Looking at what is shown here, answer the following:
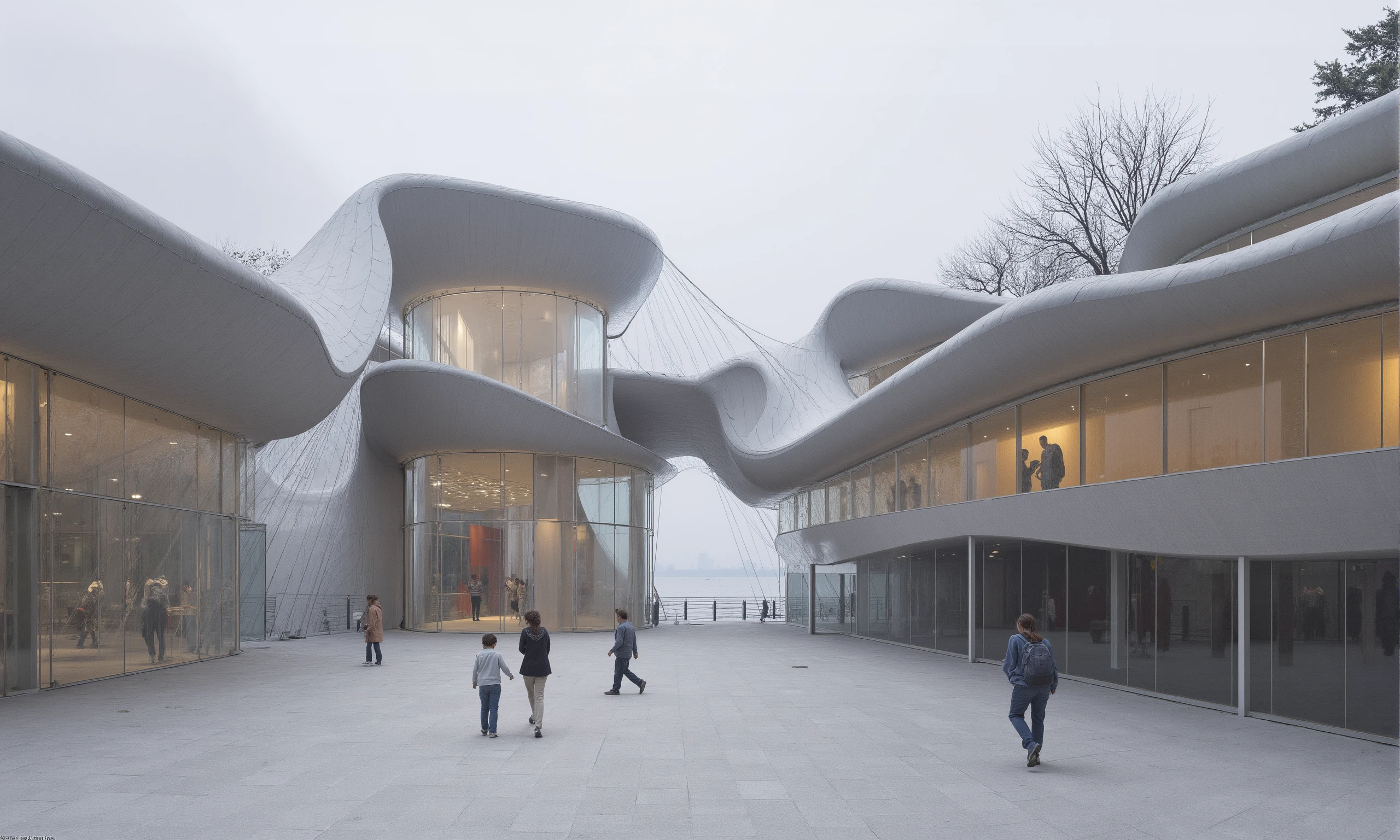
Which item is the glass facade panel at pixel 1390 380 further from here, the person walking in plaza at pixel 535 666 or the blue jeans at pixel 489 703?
the blue jeans at pixel 489 703

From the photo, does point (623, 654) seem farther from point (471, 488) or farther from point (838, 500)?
point (838, 500)

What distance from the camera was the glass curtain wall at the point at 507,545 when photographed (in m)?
29.7

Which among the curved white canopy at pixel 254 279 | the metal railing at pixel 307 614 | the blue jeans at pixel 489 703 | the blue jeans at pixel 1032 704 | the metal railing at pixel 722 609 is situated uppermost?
the curved white canopy at pixel 254 279

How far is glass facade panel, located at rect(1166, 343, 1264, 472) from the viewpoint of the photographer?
13.8 m

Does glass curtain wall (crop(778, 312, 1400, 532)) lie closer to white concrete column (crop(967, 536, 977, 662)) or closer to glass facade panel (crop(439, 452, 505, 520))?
white concrete column (crop(967, 536, 977, 662))

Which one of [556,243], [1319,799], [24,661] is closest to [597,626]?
[556,243]

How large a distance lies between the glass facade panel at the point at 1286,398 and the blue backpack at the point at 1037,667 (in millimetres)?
5194

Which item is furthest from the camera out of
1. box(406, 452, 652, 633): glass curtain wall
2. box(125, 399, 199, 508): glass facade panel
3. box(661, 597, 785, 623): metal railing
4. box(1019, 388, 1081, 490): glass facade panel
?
box(661, 597, 785, 623): metal railing

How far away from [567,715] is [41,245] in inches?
330

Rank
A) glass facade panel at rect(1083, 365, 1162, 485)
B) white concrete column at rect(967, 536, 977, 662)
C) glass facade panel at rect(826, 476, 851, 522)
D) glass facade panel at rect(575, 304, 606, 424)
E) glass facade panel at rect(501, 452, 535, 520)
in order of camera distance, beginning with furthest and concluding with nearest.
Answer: glass facade panel at rect(575, 304, 606, 424) < glass facade panel at rect(826, 476, 851, 522) < glass facade panel at rect(501, 452, 535, 520) < white concrete column at rect(967, 536, 977, 662) < glass facade panel at rect(1083, 365, 1162, 485)

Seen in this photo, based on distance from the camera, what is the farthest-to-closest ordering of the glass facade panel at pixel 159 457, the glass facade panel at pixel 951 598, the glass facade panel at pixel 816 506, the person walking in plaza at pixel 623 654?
the glass facade panel at pixel 816 506, the glass facade panel at pixel 951 598, the glass facade panel at pixel 159 457, the person walking in plaza at pixel 623 654

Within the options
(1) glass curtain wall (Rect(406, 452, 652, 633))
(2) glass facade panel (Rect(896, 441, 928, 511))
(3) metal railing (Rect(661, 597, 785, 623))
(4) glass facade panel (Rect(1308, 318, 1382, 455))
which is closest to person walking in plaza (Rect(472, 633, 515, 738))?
(4) glass facade panel (Rect(1308, 318, 1382, 455))

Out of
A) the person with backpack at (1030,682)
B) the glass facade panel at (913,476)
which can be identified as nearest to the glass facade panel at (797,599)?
the glass facade panel at (913,476)

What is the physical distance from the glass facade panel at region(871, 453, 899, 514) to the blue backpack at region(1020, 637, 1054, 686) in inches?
601
